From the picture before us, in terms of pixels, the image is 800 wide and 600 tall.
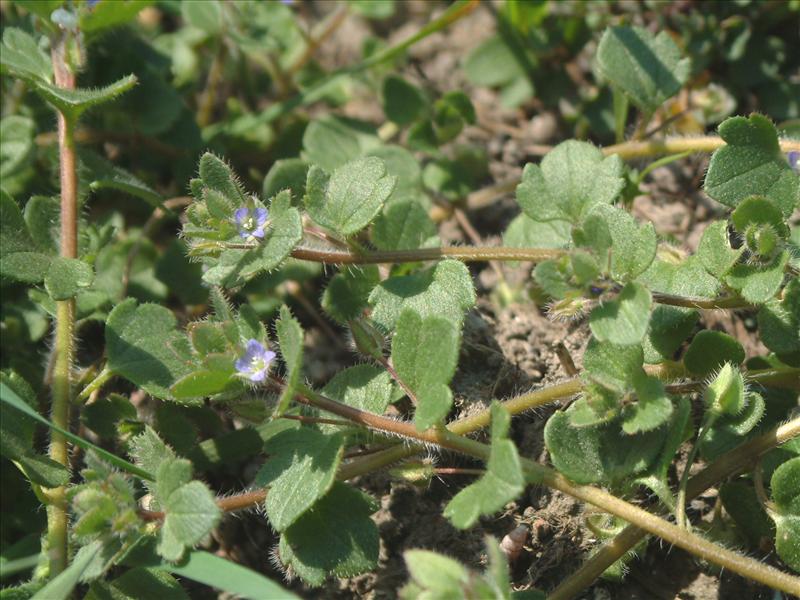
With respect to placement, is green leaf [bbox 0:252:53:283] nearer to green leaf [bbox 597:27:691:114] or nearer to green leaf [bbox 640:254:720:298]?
green leaf [bbox 640:254:720:298]

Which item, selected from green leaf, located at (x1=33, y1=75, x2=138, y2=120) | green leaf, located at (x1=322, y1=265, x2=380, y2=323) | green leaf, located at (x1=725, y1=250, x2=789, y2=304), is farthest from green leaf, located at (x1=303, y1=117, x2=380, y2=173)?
green leaf, located at (x1=725, y1=250, x2=789, y2=304)

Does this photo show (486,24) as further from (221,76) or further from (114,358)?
(114,358)

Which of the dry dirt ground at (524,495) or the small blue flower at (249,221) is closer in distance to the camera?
the small blue flower at (249,221)

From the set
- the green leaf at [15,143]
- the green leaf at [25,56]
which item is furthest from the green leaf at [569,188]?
the green leaf at [15,143]

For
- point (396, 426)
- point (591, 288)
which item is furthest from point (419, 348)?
point (591, 288)

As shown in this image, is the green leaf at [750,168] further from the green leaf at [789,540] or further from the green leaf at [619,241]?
the green leaf at [789,540]

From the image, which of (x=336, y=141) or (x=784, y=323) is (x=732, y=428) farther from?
(x=336, y=141)

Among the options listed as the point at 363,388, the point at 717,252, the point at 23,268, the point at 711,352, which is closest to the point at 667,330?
the point at 711,352
